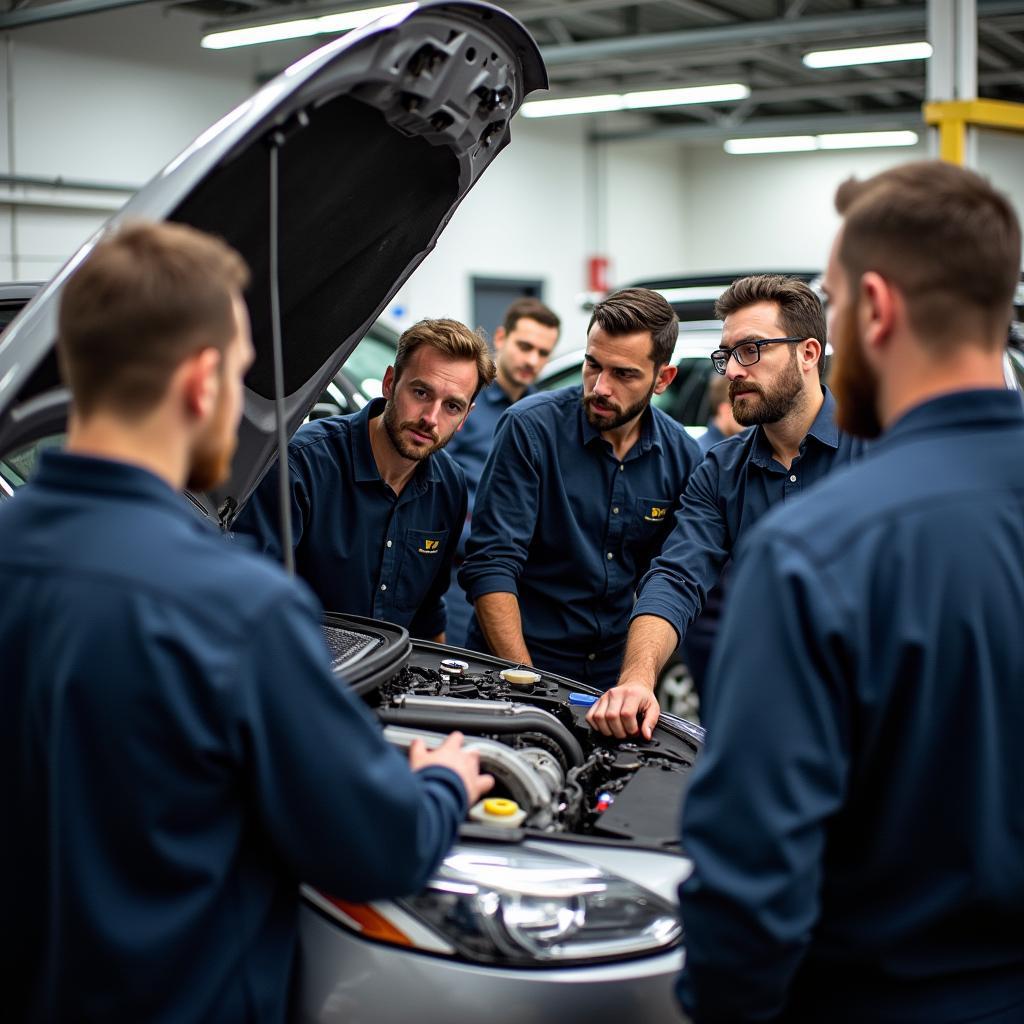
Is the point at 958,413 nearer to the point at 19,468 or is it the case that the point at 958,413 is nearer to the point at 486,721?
the point at 486,721

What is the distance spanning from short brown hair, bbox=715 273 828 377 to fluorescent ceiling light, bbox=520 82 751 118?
10.8 meters

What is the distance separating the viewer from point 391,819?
142 cm

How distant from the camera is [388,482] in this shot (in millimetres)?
3150

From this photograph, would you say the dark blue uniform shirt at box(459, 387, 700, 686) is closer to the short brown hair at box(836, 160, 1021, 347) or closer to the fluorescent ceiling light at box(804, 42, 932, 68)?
the short brown hair at box(836, 160, 1021, 347)

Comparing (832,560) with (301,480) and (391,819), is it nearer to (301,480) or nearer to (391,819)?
(391,819)

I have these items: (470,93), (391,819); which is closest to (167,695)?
(391,819)

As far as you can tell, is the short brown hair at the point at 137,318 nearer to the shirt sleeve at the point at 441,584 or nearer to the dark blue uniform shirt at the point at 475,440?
the shirt sleeve at the point at 441,584

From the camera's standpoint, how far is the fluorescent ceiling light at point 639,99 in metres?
13.1

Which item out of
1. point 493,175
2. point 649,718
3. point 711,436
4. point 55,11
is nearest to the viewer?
point 649,718

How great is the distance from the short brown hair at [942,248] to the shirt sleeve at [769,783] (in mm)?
325

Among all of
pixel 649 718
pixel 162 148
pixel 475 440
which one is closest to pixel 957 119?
pixel 475 440

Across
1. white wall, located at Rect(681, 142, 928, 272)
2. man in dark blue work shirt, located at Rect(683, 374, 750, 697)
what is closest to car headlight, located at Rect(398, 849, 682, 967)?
man in dark blue work shirt, located at Rect(683, 374, 750, 697)

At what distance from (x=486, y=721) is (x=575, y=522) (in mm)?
1257

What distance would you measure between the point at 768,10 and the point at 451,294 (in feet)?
14.9
